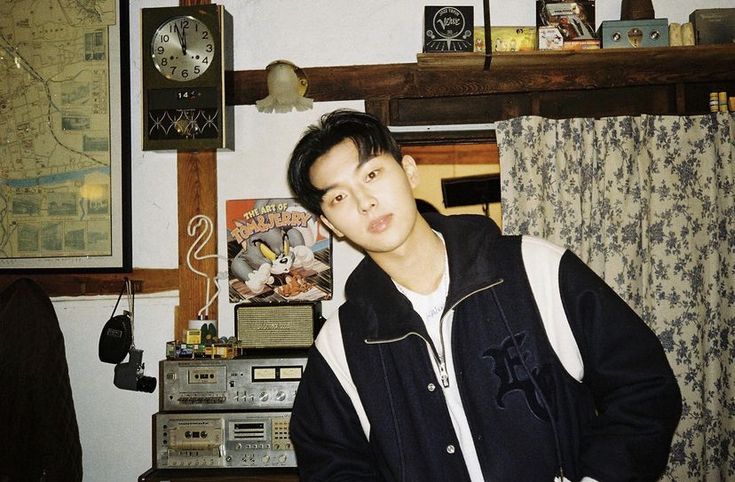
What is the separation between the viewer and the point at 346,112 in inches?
68.7

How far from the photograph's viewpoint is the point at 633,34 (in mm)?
2795

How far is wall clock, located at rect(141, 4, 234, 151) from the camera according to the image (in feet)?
9.23

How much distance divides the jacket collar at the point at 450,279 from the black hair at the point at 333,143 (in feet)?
0.89

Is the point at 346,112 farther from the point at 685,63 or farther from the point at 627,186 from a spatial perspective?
the point at 685,63

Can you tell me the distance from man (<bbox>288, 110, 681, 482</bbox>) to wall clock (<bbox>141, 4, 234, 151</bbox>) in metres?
1.32

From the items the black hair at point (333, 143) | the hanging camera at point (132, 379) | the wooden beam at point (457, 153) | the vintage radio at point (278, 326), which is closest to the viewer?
the black hair at point (333, 143)

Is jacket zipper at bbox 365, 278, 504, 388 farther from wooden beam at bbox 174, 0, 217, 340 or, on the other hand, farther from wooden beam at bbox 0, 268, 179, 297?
wooden beam at bbox 0, 268, 179, 297

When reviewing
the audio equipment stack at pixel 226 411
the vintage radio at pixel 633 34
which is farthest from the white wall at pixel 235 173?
the audio equipment stack at pixel 226 411

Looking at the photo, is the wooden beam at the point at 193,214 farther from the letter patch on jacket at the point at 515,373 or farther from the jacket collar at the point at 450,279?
the letter patch on jacket at the point at 515,373

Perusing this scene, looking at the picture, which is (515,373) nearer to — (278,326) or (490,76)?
(278,326)

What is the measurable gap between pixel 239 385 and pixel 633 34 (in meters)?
2.70

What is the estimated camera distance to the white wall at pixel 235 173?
10.1ft

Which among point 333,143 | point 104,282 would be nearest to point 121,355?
point 104,282

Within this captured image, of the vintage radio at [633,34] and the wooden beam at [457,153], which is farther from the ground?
the vintage radio at [633,34]
